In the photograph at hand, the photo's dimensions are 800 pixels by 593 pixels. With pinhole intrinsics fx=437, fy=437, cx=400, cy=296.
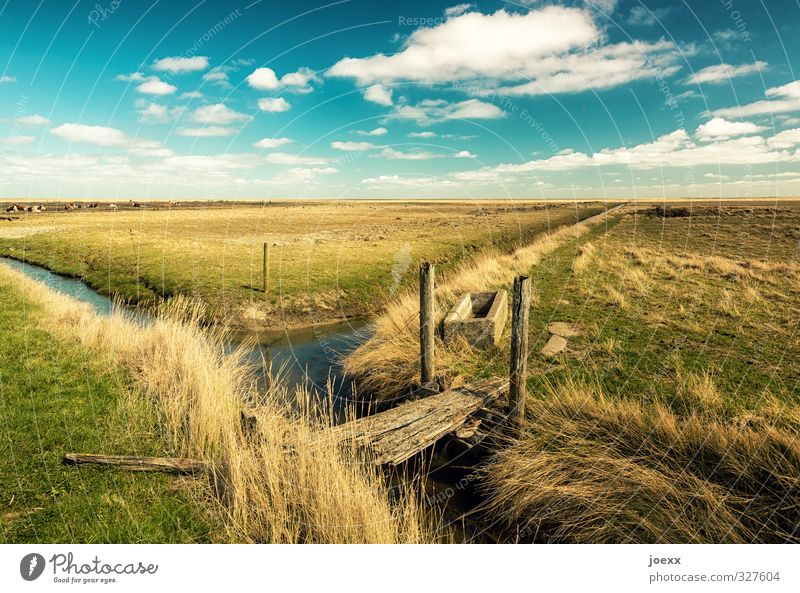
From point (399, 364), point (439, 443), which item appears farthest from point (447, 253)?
point (439, 443)

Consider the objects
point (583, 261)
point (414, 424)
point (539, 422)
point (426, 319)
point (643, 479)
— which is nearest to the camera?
point (643, 479)

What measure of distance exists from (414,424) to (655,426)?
3433 millimetres

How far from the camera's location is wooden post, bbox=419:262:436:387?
8.21 m

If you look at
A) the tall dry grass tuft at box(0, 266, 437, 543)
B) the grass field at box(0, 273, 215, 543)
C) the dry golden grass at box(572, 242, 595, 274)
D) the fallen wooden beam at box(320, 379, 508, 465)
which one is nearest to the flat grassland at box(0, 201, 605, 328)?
the dry golden grass at box(572, 242, 595, 274)

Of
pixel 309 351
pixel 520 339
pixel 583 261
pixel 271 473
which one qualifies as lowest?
pixel 309 351

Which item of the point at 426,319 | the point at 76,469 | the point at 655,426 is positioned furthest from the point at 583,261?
the point at 76,469

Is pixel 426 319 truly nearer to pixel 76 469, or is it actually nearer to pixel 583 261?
pixel 76 469

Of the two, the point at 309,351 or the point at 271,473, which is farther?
the point at 309,351

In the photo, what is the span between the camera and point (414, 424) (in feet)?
22.7

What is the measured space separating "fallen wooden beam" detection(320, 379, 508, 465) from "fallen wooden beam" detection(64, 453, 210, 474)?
1.80 m

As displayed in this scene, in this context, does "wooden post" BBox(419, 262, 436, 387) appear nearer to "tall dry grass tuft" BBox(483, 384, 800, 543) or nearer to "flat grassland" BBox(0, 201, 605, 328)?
"tall dry grass tuft" BBox(483, 384, 800, 543)

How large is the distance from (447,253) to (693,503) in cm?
2566

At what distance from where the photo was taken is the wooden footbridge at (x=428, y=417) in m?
5.90

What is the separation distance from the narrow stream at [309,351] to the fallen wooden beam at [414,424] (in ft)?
8.56
